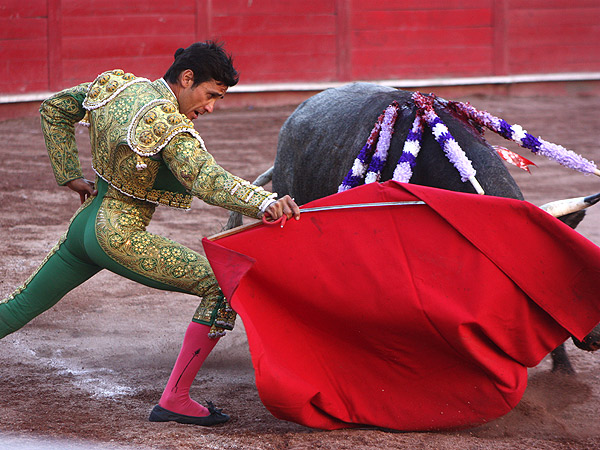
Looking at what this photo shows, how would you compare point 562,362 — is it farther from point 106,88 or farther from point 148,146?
point 106,88

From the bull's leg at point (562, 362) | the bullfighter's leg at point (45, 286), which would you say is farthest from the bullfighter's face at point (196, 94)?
the bull's leg at point (562, 362)

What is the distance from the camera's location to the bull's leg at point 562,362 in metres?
3.37

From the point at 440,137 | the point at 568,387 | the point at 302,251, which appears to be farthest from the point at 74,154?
the point at 568,387

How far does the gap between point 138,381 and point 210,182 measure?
3.79ft

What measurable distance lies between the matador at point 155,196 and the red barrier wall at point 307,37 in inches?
259

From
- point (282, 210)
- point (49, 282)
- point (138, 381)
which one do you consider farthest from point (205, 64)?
point (138, 381)

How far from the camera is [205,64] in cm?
244

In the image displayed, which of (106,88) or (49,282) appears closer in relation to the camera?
(106,88)

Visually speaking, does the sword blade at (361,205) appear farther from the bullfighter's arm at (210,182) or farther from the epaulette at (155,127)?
the epaulette at (155,127)

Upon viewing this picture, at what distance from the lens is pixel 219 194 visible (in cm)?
231

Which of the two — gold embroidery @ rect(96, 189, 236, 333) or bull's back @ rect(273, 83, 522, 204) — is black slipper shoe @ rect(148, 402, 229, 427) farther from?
bull's back @ rect(273, 83, 522, 204)

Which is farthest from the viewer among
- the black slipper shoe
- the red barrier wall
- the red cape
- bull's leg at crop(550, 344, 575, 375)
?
the red barrier wall

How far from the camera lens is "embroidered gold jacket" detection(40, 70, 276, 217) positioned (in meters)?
2.32

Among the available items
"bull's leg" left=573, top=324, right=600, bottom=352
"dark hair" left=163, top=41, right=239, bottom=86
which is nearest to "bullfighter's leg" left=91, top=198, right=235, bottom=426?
"dark hair" left=163, top=41, right=239, bottom=86
